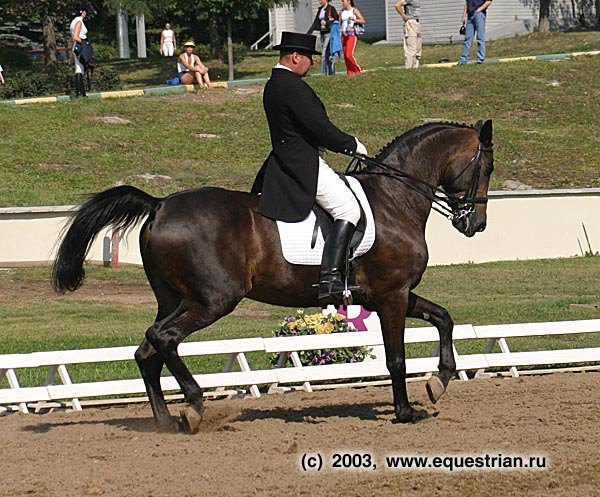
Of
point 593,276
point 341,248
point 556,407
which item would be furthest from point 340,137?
point 593,276

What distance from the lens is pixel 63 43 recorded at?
160 feet

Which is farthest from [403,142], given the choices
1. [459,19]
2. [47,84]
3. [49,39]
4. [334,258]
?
[459,19]

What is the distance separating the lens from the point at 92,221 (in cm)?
866

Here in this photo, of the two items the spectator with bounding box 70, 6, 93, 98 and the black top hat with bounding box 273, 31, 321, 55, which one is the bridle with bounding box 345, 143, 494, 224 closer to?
the black top hat with bounding box 273, 31, 321, 55

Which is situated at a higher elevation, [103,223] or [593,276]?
[103,223]

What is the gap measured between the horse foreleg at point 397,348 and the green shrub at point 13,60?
34.1 meters

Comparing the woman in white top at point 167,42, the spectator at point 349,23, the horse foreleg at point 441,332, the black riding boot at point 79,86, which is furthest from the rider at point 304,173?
the woman in white top at point 167,42

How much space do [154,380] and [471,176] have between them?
121 inches

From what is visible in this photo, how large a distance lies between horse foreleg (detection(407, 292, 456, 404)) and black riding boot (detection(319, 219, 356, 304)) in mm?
893

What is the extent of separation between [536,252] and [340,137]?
11.7 metres

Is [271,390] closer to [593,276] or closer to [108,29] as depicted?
[593,276]

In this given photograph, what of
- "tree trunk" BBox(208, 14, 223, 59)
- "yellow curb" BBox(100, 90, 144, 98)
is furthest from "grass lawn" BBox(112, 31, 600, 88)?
"yellow curb" BBox(100, 90, 144, 98)

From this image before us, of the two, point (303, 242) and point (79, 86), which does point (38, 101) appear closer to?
point (79, 86)

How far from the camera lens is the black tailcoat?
27.9 feet
